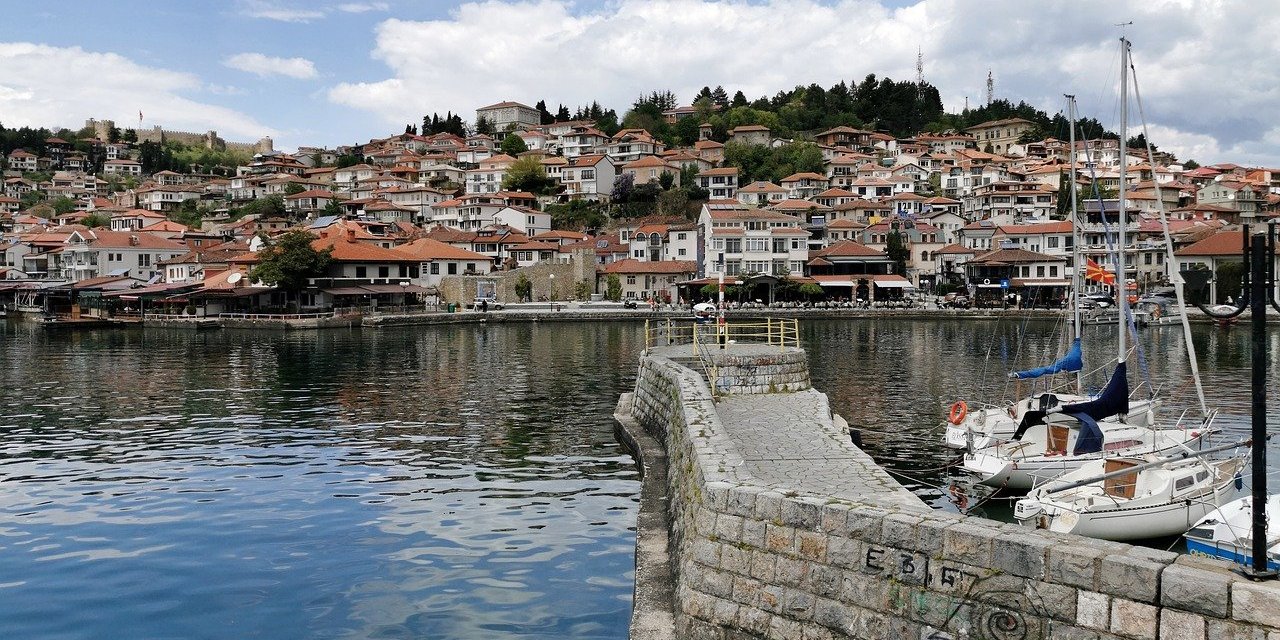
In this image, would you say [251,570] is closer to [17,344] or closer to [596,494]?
[596,494]

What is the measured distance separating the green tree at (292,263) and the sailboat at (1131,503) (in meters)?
66.7

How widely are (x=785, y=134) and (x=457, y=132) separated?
218 feet

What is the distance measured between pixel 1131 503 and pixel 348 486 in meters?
14.6

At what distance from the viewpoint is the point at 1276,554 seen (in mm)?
11133

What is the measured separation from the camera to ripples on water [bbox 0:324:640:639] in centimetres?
1226

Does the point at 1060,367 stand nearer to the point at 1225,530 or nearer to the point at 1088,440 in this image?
the point at 1088,440

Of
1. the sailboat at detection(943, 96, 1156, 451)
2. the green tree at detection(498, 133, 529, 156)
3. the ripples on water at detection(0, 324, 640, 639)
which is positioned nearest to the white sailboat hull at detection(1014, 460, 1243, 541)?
the sailboat at detection(943, 96, 1156, 451)

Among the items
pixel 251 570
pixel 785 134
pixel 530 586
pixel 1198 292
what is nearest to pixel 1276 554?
pixel 1198 292

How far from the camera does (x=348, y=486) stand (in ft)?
62.0

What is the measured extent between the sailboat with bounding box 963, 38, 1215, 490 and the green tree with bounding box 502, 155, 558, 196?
348 ft

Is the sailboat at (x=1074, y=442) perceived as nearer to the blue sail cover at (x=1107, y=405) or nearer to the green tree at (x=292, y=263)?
the blue sail cover at (x=1107, y=405)

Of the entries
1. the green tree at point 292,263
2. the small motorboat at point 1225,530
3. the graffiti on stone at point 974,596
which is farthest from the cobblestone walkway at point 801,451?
the green tree at point 292,263

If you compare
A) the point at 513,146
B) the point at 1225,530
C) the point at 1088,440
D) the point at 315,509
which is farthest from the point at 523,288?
the point at 1225,530

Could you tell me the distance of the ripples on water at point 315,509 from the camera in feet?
40.2
